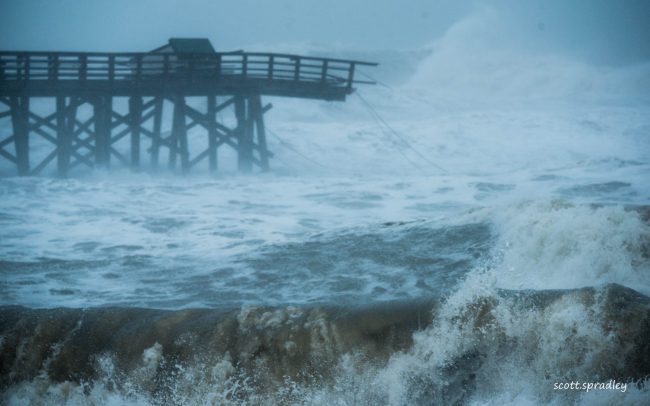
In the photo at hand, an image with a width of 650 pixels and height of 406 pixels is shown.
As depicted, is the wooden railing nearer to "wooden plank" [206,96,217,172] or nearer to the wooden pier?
the wooden pier

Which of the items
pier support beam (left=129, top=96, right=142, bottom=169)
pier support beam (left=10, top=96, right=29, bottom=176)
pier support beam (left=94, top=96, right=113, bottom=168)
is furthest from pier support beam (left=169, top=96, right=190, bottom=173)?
pier support beam (left=10, top=96, right=29, bottom=176)

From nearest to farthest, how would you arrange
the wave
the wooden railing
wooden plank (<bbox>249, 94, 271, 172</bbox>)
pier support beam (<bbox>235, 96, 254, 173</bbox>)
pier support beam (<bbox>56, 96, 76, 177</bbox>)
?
the wave
the wooden railing
pier support beam (<bbox>56, 96, 76, 177</bbox>)
wooden plank (<bbox>249, 94, 271, 172</bbox>)
pier support beam (<bbox>235, 96, 254, 173</bbox>)

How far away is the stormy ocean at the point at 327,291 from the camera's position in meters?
3.75

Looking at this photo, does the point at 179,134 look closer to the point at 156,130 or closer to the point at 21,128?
the point at 156,130

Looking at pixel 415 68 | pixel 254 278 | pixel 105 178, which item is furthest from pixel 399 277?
pixel 415 68

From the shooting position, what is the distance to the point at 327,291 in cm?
568

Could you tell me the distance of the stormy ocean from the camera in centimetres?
375

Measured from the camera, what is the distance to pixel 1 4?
83.6 metres

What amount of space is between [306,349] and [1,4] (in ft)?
314

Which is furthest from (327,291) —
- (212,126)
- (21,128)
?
(21,128)

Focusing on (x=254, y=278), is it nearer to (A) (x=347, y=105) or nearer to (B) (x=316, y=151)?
(B) (x=316, y=151)

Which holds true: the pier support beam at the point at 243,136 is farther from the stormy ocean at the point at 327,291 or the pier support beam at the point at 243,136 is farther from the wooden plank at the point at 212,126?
the stormy ocean at the point at 327,291

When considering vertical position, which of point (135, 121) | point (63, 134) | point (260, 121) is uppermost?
point (260, 121)

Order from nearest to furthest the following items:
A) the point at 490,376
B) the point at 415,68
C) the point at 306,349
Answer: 1. the point at 490,376
2. the point at 306,349
3. the point at 415,68
